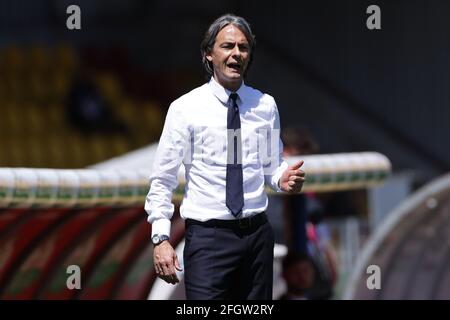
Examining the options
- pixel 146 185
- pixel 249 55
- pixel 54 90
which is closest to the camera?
pixel 249 55

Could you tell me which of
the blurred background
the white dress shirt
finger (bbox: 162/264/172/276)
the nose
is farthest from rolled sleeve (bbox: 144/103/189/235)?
the blurred background

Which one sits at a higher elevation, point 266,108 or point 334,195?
point 266,108

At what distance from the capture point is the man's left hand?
3.89 m

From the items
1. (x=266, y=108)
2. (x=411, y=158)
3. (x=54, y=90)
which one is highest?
(x=266, y=108)

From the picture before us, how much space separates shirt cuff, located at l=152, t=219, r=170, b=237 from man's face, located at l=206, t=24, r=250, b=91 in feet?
1.55

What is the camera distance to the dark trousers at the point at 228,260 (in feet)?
13.2

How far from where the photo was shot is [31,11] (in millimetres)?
17734

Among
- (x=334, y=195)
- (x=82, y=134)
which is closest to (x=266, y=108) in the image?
(x=334, y=195)

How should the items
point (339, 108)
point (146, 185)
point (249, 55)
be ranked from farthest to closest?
point (339, 108)
point (146, 185)
point (249, 55)

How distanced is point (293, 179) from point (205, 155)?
30 cm

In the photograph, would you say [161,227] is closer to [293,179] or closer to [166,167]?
[166,167]

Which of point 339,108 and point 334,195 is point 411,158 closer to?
point 339,108

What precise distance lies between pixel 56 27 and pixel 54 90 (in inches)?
86.6

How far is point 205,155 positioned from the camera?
4027 millimetres
